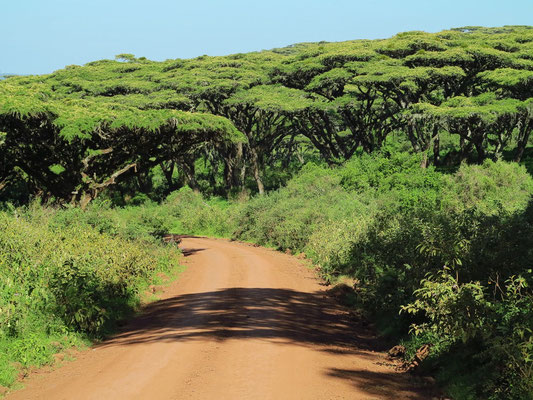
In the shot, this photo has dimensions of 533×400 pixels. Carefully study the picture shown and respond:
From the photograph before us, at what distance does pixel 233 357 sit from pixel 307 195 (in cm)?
2386

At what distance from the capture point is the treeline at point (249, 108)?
24.2 meters

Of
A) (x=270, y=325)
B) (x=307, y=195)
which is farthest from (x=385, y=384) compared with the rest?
(x=307, y=195)

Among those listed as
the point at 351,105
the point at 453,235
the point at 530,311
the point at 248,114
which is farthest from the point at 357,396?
the point at 248,114

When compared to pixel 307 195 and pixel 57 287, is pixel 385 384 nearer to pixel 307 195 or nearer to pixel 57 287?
pixel 57 287

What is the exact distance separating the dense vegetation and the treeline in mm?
152

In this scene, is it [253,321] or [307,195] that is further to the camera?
[307,195]

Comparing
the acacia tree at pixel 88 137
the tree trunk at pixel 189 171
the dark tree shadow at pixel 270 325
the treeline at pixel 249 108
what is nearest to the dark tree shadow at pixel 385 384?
the dark tree shadow at pixel 270 325

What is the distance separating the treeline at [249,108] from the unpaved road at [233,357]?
11.1 meters

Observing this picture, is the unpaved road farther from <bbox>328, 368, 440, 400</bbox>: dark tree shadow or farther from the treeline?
the treeline

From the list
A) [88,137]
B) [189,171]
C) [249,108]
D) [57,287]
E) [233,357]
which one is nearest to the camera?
[233,357]

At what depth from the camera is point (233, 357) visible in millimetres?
9367

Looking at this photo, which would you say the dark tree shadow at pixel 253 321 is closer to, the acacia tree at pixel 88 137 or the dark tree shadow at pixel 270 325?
the dark tree shadow at pixel 270 325

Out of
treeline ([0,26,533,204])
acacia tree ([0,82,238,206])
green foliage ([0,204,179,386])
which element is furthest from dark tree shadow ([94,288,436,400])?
treeline ([0,26,533,204])

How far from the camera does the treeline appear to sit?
24.2 metres
